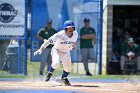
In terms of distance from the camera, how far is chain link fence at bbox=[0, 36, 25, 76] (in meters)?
17.7

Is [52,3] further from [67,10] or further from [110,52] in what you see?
[110,52]

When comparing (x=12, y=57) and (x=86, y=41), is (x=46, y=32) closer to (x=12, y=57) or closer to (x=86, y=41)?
(x=12, y=57)

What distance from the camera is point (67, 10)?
60.7 ft

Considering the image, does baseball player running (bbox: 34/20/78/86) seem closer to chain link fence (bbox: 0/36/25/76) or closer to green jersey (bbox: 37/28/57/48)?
green jersey (bbox: 37/28/57/48)

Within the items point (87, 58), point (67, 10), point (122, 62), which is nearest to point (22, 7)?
point (67, 10)

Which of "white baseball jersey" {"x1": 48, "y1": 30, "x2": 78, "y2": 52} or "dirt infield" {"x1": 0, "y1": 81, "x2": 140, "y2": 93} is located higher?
"white baseball jersey" {"x1": 48, "y1": 30, "x2": 78, "y2": 52}

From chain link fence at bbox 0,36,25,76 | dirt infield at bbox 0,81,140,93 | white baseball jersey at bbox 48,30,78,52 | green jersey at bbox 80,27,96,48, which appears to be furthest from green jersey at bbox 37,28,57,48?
white baseball jersey at bbox 48,30,78,52

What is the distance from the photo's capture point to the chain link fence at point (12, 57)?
17.7m

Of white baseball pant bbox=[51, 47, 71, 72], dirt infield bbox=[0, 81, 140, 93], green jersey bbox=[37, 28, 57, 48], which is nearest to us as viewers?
dirt infield bbox=[0, 81, 140, 93]

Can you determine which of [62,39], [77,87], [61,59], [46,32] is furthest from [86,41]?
[77,87]

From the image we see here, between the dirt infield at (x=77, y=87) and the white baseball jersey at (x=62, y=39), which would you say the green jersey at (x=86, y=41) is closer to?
the dirt infield at (x=77, y=87)

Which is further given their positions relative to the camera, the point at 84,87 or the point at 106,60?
the point at 106,60

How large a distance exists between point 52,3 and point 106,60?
2969mm

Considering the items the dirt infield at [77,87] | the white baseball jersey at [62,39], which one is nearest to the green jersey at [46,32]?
the dirt infield at [77,87]
